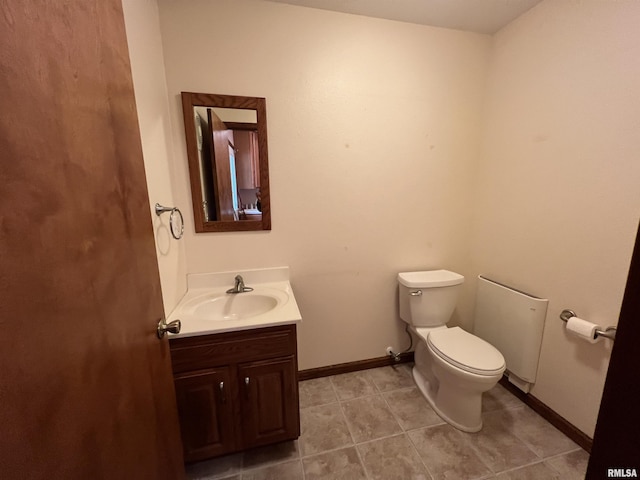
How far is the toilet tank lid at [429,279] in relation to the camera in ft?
5.76

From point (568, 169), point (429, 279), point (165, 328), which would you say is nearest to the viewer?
point (165, 328)

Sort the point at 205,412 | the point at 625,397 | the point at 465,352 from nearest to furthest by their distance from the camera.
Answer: the point at 625,397 → the point at 205,412 → the point at 465,352

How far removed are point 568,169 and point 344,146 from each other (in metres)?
1.23

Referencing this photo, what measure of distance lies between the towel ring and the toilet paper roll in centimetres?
206

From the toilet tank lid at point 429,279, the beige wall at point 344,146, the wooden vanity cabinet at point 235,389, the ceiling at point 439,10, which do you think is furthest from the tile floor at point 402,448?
the ceiling at point 439,10

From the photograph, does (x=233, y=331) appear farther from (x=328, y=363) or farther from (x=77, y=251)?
(x=328, y=363)

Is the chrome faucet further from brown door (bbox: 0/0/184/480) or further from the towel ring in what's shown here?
brown door (bbox: 0/0/184/480)

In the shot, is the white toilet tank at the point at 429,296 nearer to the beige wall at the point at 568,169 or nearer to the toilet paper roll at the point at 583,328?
the beige wall at the point at 568,169

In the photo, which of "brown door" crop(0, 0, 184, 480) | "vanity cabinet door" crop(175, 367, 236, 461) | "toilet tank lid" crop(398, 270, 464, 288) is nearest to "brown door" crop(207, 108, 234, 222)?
"brown door" crop(0, 0, 184, 480)

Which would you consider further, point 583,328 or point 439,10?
point 439,10

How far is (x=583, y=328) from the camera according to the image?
4.30ft

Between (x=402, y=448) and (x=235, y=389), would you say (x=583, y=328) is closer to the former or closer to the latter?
(x=402, y=448)

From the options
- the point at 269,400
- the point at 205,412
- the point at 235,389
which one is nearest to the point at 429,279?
the point at 269,400

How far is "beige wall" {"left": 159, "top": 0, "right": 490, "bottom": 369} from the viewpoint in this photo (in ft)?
4.76
